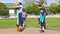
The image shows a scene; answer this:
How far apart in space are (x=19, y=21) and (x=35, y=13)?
4792 cm

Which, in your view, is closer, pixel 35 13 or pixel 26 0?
pixel 35 13

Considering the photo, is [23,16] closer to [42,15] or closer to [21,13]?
[21,13]

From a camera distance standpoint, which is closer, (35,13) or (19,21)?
(19,21)

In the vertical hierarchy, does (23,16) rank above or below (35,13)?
above

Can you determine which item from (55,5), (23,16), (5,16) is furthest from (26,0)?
(23,16)

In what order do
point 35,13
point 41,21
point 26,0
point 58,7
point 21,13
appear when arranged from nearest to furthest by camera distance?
point 41,21 < point 21,13 < point 35,13 < point 58,7 < point 26,0

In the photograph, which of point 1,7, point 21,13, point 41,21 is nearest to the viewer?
point 41,21

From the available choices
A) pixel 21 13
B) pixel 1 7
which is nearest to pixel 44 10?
pixel 21 13

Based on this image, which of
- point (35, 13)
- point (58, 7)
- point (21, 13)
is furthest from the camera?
point (58, 7)

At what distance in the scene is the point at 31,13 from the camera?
64.8 m

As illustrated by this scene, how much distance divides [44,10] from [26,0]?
65232 mm

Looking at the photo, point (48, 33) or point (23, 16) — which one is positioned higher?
point (23, 16)

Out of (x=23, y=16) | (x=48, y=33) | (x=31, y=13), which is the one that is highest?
(x=23, y=16)

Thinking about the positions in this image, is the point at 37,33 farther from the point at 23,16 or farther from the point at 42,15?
the point at 42,15
